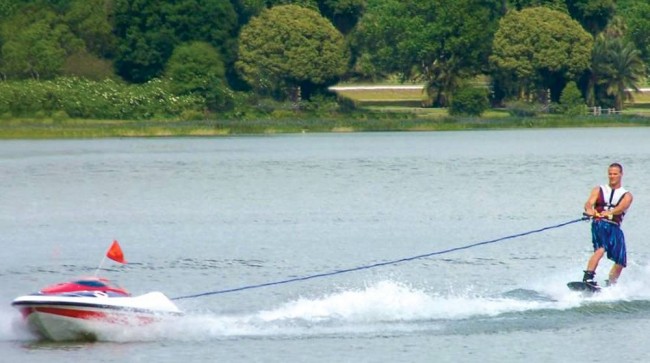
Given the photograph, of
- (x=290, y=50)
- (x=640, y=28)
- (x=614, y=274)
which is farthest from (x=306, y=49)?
(x=614, y=274)

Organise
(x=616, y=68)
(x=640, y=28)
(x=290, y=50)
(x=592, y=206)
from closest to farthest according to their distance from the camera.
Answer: (x=592, y=206) → (x=290, y=50) → (x=616, y=68) → (x=640, y=28)

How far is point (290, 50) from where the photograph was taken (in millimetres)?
111062

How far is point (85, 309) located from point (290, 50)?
89.1m

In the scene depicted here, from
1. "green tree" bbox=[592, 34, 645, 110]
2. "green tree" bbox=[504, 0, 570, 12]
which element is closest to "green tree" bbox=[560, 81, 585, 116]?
"green tree" bbox=[592, 34, 645, 110]

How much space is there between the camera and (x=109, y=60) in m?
117

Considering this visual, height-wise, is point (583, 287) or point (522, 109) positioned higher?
point (583, 287)

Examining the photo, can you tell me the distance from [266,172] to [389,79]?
6241cm

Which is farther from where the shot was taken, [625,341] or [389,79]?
[389,79]

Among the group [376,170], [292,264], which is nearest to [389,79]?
[376,170]

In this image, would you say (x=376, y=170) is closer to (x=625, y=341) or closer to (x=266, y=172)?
(x=266, y=172)

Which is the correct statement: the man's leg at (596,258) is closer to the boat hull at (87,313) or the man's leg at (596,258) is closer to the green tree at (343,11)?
the boat hull at (87,313)

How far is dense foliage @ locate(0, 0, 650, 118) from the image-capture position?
109438 mm

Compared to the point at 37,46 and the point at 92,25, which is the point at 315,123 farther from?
the point at 37,46

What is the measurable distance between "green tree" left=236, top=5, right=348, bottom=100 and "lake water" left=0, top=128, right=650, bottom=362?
2964cm
